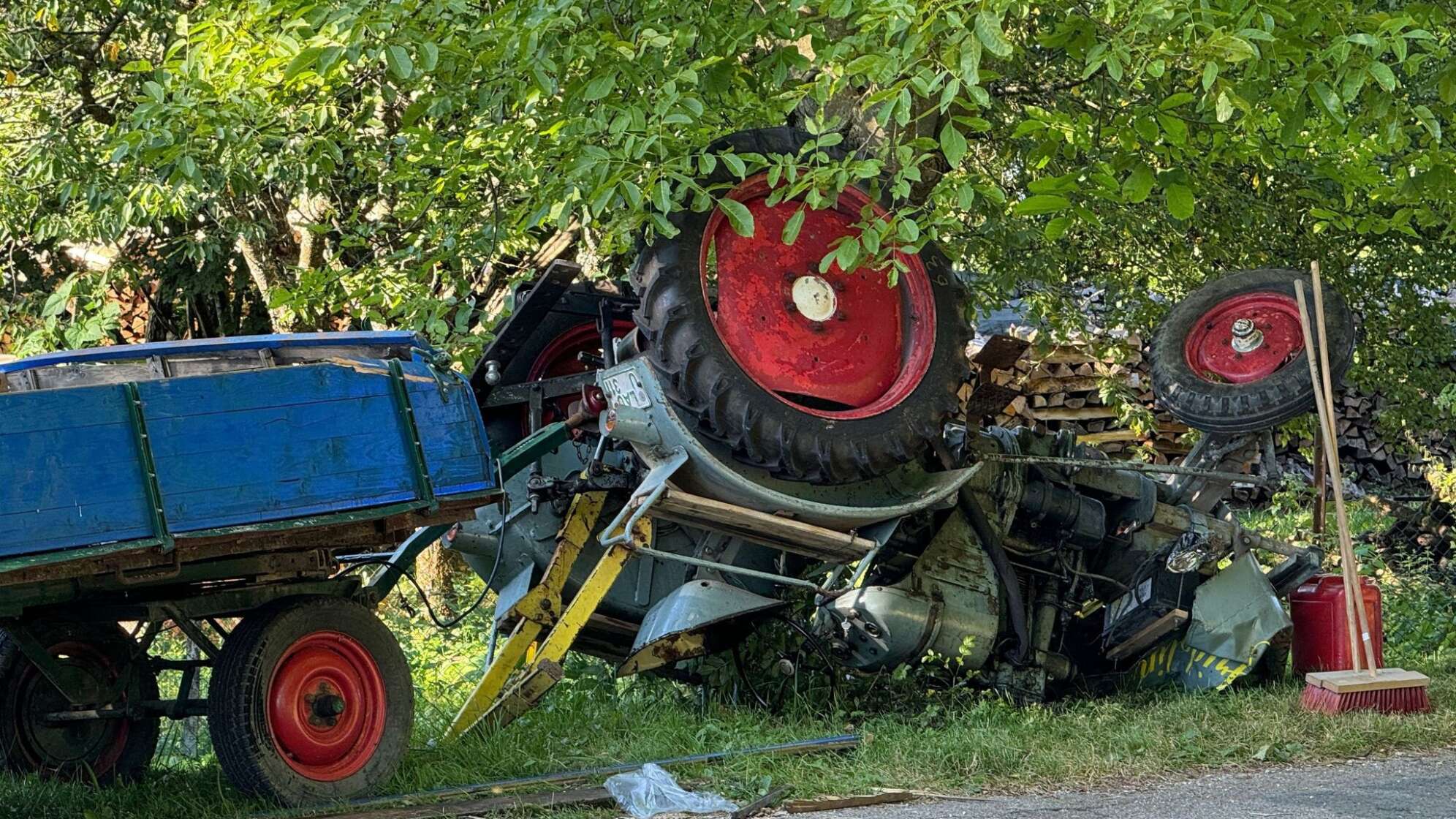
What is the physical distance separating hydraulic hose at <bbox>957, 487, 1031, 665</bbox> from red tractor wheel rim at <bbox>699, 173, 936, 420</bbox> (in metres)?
0.98

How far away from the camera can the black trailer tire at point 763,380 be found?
656 centimetres

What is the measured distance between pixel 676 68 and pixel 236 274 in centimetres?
760

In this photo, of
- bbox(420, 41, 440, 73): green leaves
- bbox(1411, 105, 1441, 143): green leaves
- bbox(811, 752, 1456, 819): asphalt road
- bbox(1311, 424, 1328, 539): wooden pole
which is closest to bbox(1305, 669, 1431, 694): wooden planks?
bbox(811, 752, 1456, 819): asphalt road

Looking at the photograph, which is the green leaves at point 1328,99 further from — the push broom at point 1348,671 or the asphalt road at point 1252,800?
the asphalt road at point 1252,800

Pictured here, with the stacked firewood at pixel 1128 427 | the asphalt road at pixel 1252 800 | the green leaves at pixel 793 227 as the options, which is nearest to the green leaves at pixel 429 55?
the green leaves at pixel 793 227

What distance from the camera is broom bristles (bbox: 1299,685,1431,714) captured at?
22.5 feet

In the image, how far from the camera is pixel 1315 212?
328 inches

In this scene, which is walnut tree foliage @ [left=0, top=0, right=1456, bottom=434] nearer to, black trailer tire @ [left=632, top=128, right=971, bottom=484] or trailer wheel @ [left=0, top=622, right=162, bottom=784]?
black trailer tire @ [left=632, top=128, right=971, bottom=484]

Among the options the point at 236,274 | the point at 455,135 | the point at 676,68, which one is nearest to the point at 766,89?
the point at 676,68

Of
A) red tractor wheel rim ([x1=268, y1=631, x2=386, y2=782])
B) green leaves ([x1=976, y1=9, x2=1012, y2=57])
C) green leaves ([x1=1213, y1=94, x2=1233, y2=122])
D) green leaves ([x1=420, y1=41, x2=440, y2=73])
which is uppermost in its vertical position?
Answer: green leaves ([x1=420, y1=41, x2=440, y2=73])

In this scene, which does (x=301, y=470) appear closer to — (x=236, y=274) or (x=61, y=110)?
(x=61, y=110)

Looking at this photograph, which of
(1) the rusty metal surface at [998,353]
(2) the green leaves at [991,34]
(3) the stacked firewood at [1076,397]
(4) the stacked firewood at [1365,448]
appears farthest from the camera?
(4) the stacked firewood at [1365,448]

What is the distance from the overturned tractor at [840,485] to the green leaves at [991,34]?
114 centimetres

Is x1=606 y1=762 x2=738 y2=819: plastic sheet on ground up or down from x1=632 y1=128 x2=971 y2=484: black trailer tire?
down
